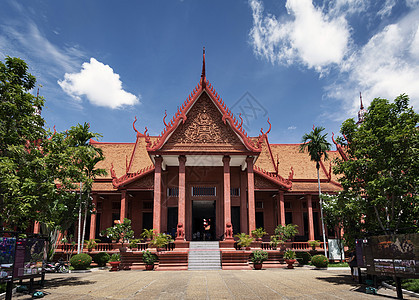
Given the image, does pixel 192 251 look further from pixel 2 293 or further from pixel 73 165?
pixel 2 293

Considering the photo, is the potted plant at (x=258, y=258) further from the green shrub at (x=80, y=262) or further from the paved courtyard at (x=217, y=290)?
the green shrub at (x=80, y=262)

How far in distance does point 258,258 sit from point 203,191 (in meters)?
8.09

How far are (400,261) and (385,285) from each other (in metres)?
2.53

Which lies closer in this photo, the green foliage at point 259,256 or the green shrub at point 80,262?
the green foliage at point 259,256

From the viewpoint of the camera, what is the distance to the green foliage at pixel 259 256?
17.2m

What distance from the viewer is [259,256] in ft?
56.5

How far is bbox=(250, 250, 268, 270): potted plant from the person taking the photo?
56.3ft

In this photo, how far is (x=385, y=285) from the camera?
10359 millimetres

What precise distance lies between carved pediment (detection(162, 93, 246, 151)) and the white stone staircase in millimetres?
6415

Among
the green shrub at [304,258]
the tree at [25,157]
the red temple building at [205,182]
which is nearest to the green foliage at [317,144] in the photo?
the red temple building at [205,182]

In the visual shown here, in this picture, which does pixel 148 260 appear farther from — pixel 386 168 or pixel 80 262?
pixel 386 168

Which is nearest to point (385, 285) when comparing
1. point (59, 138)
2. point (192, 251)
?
point (192, 251)

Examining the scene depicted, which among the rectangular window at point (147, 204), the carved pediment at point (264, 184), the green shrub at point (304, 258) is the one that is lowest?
the green shrub at point (304, 258)

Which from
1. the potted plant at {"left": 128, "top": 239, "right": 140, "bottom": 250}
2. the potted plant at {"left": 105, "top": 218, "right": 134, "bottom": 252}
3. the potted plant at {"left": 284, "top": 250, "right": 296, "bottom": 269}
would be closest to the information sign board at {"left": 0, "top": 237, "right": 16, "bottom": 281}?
the potted plant at {"left": 128, "top": 239, "right": 140, "bottom": 250}
